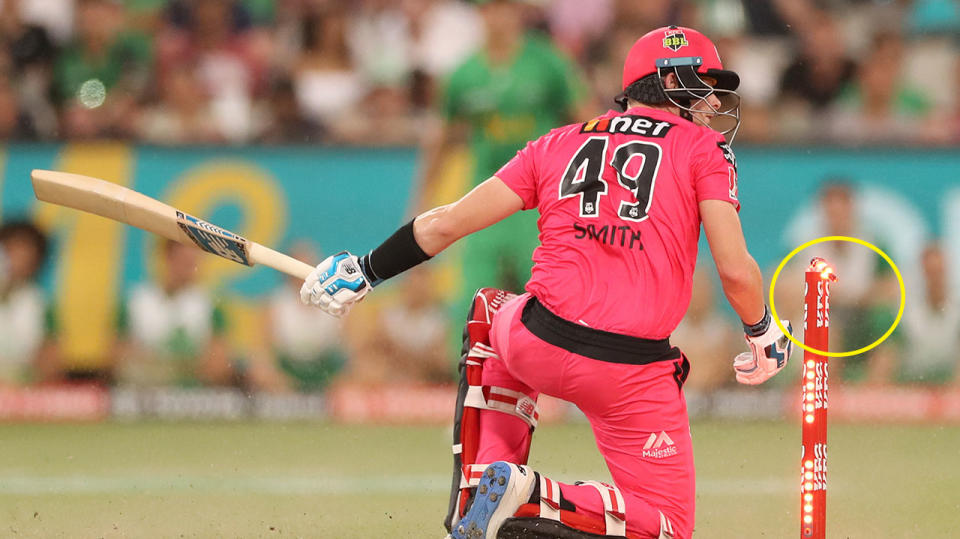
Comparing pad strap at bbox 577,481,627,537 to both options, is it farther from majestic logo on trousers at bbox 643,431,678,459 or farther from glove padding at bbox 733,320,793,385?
glove padding at bbox 733,320,793,385

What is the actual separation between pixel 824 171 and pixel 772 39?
1.80m

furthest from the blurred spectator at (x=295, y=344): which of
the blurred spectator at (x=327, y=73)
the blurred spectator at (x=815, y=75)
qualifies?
the blurred spectator at (x=815, y=75)

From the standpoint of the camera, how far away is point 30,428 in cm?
998

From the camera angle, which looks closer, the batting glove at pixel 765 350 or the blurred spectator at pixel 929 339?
the batting glove at pixel 765 350

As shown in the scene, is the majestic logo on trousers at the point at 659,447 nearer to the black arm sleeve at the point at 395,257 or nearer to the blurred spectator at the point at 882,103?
the black arm sleeve at the point at 395,257

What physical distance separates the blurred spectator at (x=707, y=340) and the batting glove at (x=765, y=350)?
543 centimetres

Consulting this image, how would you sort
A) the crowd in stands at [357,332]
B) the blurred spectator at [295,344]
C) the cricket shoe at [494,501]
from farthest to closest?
the blurred spectator at [295,344] < the crowd in stands at [357,332] < the cricket shoe at [494,501]

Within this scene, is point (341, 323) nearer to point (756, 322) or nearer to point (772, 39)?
point (772, 39)

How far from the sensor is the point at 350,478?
307 inches

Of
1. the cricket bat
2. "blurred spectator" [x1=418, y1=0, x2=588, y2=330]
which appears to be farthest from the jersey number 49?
"blurred spectator" [x1=418, y1=0, x2=588, y2=330]

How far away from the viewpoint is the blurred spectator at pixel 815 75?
37.3 ft

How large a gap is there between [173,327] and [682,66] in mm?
6512

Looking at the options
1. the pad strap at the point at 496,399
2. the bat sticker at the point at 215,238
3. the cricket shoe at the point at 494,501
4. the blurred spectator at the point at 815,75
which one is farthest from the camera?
the blurred spectator at the point at 815,75

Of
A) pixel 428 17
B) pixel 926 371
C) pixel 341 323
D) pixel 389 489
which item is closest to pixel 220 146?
pixel 341 323
